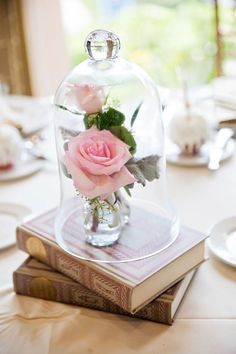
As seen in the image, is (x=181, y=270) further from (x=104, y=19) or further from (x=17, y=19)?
(x=104, y=19)

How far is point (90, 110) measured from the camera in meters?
0.84

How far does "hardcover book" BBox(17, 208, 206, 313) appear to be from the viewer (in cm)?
78

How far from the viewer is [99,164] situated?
763mm

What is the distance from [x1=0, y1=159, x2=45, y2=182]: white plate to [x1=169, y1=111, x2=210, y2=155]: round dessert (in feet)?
1.15

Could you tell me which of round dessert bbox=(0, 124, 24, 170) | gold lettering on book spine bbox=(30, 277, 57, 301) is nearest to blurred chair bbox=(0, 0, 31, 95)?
round dessert bbox=(0, 124, 24, 170)

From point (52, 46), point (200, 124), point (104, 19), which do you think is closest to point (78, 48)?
point (104, 19)

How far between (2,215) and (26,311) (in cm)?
35

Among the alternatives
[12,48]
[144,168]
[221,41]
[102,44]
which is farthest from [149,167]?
[12,48]

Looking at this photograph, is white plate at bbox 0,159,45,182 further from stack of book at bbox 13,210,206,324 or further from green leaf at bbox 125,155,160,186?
green leaf at bbox 125,155,160,186

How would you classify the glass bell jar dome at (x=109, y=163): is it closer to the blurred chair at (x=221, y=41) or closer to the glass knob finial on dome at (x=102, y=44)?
the glass knob finial on dome at (x=102, y=44)

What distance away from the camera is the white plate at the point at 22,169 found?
1332 millimetres

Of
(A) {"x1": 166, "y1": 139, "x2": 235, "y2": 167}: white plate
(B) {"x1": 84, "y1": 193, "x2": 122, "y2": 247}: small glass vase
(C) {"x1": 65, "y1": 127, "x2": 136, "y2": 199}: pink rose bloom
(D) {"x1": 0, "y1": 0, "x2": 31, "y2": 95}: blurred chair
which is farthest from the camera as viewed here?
(D) {"x1": 0, "y1": 0, "x2": 31, "y2": 95}: blurred chair

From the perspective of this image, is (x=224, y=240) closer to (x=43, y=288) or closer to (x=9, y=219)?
(x=43, y=288)

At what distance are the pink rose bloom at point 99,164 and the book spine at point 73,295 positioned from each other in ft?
0.55
